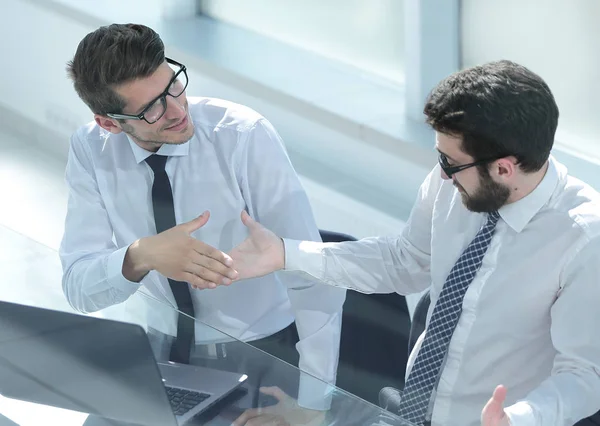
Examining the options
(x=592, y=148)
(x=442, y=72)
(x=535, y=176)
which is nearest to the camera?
(x=535, y=176)

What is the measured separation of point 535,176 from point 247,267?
708 mm

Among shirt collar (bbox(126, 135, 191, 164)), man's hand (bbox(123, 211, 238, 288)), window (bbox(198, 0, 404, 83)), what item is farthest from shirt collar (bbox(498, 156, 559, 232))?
window (bbox(198, 0, 404, 83))

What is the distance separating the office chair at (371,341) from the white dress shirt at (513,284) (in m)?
0.18

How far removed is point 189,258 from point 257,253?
0.17m

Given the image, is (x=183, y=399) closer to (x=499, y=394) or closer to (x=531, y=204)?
(x=499, y=394)

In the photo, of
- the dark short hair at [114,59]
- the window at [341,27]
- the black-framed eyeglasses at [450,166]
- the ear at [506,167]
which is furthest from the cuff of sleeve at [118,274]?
the window at [341,27]

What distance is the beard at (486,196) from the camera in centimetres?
217

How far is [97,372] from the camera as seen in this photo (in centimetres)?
203

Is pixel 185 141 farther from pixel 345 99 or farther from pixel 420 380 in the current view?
pixel 345 99

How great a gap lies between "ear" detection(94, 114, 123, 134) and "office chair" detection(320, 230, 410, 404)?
0.60 m

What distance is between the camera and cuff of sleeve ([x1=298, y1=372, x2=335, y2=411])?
1972mm

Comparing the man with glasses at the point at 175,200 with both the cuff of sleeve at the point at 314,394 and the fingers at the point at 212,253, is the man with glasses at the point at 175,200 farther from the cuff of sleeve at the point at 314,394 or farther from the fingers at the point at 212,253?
the cuff of sleeve at the point at 314,394

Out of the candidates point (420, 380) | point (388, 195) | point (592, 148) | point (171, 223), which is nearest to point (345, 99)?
point (388, 195)

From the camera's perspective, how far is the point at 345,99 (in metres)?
4.23
